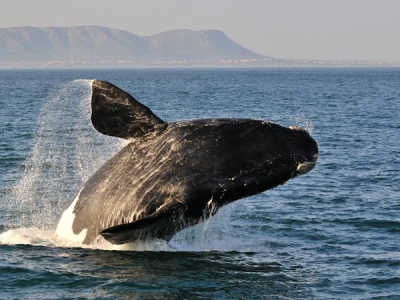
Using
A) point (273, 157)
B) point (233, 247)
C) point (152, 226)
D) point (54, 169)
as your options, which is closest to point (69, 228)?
point (152, 226)

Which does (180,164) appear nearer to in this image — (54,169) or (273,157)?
(273,157)

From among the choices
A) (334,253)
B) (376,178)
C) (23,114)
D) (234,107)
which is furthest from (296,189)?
(234,107)

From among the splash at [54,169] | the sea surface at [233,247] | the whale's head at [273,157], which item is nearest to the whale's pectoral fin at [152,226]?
the sea surface at [233,247]

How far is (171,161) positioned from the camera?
37.1ft

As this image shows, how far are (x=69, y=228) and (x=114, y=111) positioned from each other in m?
2.35

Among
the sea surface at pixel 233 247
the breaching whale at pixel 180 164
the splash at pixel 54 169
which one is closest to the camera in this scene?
the breaching whale at pixel 180 164

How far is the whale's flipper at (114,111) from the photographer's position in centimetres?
1131

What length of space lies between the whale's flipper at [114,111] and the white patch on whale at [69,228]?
5.01 ft

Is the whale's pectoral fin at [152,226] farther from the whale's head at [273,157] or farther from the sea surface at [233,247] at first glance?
the whale's head at [273,157]

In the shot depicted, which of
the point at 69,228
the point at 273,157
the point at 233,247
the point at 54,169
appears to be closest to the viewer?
the point at 273,157

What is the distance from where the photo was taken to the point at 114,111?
11.3 metres

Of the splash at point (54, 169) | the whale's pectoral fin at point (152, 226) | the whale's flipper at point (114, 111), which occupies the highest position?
the whale's flipper at point (114, 111)

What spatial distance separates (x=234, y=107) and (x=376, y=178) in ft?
123

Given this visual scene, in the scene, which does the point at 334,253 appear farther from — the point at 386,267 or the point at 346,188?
the point at 346,188
